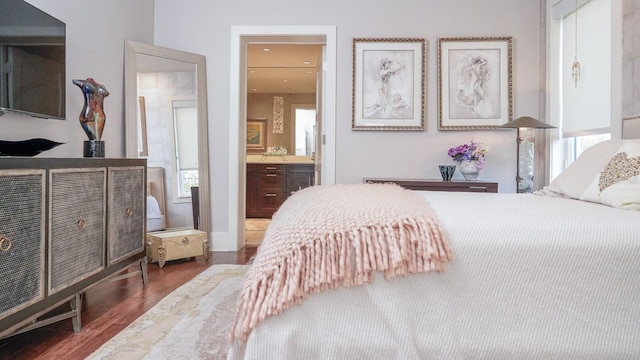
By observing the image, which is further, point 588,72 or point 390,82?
point 390,82

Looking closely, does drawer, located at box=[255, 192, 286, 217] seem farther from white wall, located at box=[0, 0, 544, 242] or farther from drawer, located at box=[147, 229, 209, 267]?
drawer, located at box=[147, 229, 209, 267]

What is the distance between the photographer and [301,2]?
12.5 ft

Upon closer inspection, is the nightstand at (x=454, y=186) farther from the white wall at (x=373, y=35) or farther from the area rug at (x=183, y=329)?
the area rug at (x=183, y=329)

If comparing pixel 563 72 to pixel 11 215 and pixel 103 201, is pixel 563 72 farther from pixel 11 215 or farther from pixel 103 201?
pixel 11 215

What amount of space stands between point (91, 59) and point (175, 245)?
59.5 inches

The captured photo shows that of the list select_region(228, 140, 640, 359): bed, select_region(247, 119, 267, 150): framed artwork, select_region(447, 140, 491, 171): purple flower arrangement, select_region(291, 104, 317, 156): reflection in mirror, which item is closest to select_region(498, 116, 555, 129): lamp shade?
select_region(447, 140, 491, 171): purple flower arrangement

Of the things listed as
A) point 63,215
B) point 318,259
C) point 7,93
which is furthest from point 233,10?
point 318,259

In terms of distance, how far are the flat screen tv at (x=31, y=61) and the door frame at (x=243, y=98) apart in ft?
5.41

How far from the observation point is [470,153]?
137 inches

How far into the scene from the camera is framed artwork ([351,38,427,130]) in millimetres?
3727

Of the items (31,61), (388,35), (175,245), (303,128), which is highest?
(388,35)

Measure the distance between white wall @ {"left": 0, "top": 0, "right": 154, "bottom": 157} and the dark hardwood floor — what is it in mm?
924

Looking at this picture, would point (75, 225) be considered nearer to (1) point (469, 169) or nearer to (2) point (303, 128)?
(1) point (469, 169)

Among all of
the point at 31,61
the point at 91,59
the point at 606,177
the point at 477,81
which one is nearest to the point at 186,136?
the point at 91,59
